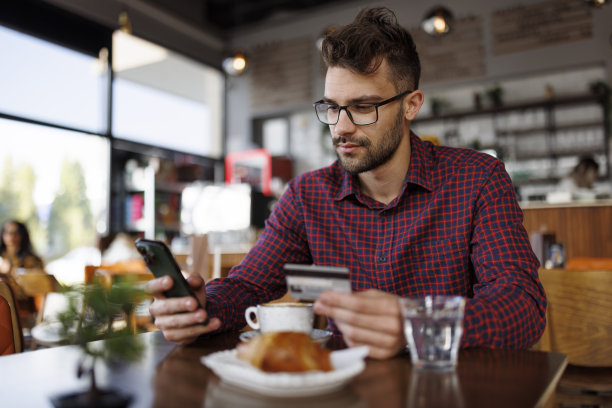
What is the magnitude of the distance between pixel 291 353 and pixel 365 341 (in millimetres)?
198

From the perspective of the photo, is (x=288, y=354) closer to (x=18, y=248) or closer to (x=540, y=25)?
(x=18, y=248)

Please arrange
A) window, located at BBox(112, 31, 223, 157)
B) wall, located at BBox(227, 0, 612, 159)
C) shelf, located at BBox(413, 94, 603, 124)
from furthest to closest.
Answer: window, located at BBox(112, 31, 223, 157)
shelf, located at BBox(413, 94, 603, 124)
wall, located at BBox(227, 0, 612, 159)

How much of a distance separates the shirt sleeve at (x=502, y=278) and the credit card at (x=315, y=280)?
10.1 inches

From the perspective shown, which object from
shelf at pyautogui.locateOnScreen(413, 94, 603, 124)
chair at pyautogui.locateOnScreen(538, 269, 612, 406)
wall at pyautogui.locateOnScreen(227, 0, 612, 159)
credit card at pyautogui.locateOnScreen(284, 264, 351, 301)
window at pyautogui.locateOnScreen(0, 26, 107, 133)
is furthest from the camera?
shelf at pyautogui.locateOnScreen(413, 94, 603, 124)

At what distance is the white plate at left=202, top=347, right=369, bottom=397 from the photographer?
56 centimetres

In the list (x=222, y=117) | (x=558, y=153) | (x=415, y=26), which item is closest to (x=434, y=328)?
(x=558, y=153)

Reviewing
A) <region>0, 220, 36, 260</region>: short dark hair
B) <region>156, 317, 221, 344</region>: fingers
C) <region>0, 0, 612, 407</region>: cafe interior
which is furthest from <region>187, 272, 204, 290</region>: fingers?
<region>0, 220, 36, 260</region>: short dark hair

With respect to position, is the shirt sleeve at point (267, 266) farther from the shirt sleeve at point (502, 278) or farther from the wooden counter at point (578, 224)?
the wooden counter at point (578, 224)

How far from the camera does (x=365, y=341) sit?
0.77 metres

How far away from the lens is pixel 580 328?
1511 millimetres

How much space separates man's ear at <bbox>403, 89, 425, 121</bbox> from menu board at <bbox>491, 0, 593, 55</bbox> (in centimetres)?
531

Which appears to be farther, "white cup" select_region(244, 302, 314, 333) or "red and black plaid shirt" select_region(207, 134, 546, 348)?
"red and black plaid shirt" select_region(207, 134, 546, 348)

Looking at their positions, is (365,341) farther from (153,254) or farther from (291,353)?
(153,254)

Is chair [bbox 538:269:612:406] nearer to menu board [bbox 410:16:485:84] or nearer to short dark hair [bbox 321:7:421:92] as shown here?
short dark hair [bbox 321:7:421:92]
